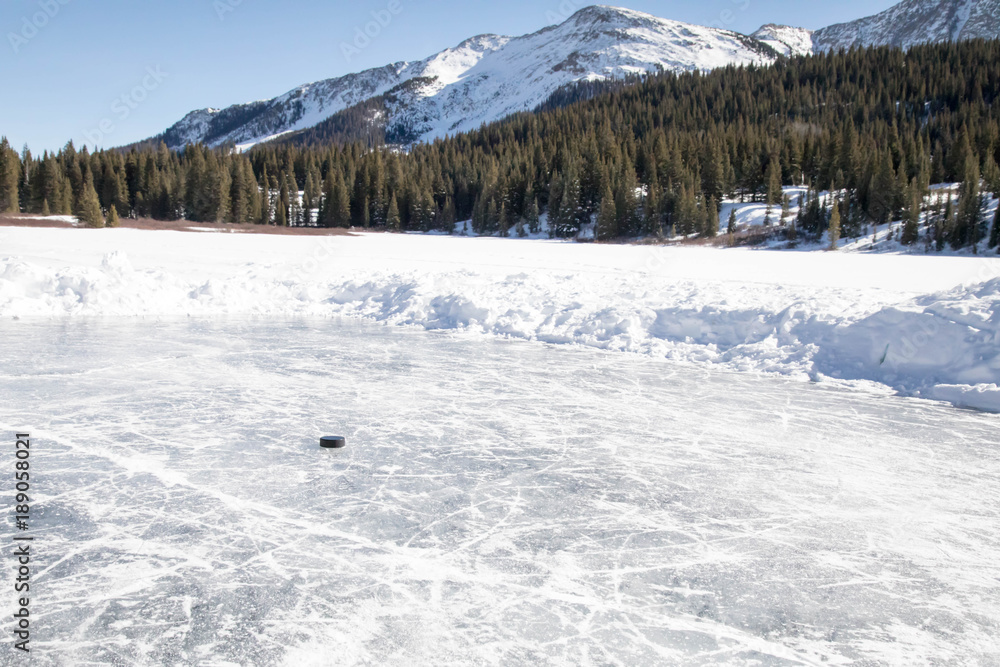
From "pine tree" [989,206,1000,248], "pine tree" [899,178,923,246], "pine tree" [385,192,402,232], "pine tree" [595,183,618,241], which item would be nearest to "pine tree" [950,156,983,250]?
"pine tree" [989,206,1000,248]

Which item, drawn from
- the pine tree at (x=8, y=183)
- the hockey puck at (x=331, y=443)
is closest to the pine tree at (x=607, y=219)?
the pine tree at (x=8, y=183)

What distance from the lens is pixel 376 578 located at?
12.4 feet

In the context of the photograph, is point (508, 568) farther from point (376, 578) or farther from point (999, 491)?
point (999, 491)

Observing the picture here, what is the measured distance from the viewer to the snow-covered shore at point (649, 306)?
9.35 m

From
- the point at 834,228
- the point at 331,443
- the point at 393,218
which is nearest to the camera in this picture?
the point at 331,443

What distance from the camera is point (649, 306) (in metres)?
12.9

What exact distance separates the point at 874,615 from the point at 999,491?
2.66 m

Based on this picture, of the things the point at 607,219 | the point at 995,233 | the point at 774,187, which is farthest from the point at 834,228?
the point at 607,219

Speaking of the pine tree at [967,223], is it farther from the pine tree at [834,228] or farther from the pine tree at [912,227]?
the pine tree at [834,228]

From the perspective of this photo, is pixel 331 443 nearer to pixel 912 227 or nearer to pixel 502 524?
pixel 502 524

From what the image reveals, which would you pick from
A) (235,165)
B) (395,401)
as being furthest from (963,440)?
(235,165)

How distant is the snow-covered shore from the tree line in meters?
34.1

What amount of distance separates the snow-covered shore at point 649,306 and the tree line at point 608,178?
34.1m

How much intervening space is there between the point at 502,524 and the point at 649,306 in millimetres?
9046
